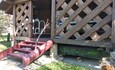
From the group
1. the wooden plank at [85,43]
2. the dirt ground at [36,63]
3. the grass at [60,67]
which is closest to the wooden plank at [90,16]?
the wooden plank at [85,43]

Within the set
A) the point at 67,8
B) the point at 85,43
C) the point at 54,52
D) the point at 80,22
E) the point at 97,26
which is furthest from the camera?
the point at 54,52

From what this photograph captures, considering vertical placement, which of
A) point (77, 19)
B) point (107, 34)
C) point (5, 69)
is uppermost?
point (77, 19)

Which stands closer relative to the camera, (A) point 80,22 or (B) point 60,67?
(B) point 60,67

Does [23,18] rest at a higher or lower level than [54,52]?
higher

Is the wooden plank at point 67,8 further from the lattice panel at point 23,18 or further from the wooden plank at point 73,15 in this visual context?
the lattice panel at point 23,18

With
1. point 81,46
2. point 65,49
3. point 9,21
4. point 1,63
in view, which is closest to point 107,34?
point 81,46

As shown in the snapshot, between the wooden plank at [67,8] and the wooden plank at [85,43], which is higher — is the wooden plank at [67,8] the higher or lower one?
the higher one

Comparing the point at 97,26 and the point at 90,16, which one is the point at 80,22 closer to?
the point at 90,16

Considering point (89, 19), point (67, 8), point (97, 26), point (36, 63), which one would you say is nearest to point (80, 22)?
point (89, 19)

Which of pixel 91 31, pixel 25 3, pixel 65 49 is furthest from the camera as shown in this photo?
pixel 25 3

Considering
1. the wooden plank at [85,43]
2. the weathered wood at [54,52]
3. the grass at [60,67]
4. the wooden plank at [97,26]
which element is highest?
the wooden plank at [97,26]

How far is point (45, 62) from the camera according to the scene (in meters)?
5.89

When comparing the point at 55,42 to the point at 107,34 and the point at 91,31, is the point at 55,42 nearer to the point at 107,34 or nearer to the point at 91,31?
the point at 91,31

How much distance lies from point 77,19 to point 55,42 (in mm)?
1326
